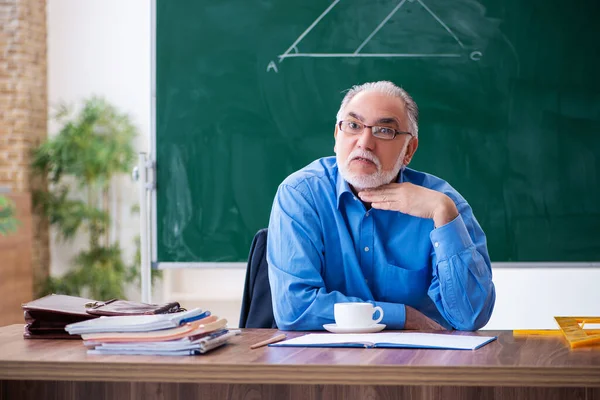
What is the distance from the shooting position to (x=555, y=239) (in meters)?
3.40

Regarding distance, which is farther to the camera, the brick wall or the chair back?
the brick wall

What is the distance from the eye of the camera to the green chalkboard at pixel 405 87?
3408mm

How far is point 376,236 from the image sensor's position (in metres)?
2.20

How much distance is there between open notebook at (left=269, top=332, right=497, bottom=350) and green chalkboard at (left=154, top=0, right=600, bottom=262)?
1.81 meters

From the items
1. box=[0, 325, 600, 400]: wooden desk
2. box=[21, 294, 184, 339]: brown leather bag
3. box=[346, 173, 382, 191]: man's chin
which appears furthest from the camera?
box=[346, 173, 382, 191]: man's chin

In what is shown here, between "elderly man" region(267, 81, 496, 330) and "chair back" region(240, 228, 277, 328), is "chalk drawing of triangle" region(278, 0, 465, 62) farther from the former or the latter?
"chair back" region(240, 228, 277, 328)

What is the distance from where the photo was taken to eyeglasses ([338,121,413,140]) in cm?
225

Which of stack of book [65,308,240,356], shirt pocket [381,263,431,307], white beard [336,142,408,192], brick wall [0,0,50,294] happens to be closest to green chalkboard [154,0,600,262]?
white beard [336,142,408,192]

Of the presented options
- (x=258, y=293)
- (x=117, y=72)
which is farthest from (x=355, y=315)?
(x=117, y=72)

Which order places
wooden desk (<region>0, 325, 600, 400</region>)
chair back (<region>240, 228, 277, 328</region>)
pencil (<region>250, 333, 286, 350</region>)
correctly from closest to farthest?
wooden desk (<region>0, 325, 600, 400</region>)
pencil (<region>250, 333, 286, 350</region>)
chair back (<region>240, 228, 277, 328</region>)

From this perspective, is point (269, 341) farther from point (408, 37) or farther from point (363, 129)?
point (408, 37)

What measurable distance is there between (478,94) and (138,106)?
148 inches

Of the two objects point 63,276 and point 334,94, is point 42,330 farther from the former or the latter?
point 63,276

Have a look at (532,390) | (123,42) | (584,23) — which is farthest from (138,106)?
(532,390)
